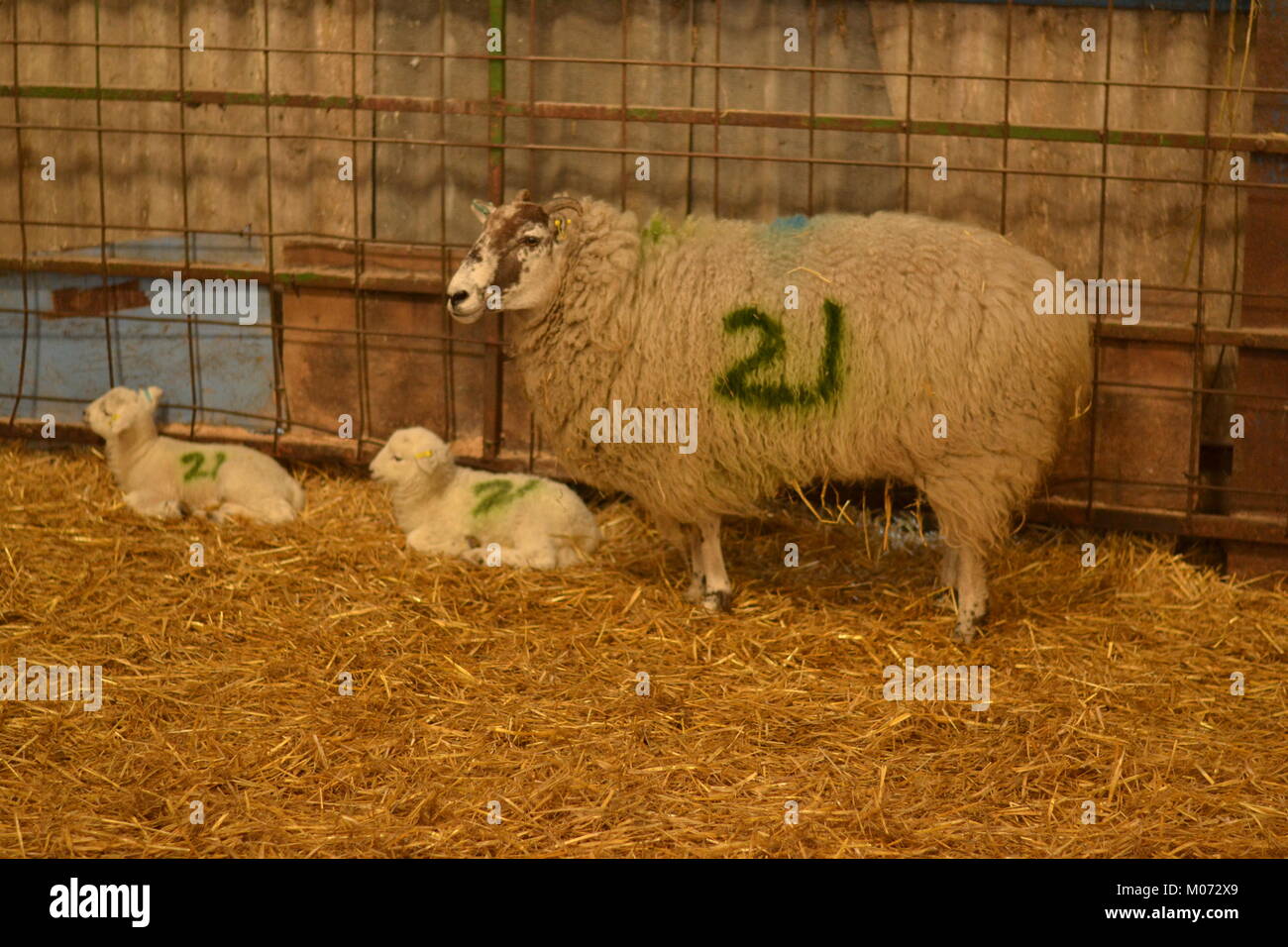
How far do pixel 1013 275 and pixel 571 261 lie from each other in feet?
5.34

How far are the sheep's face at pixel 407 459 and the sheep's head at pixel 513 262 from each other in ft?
3.08

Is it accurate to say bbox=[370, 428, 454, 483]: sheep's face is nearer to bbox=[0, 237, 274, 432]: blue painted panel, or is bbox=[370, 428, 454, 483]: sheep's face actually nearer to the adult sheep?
the adult sheep

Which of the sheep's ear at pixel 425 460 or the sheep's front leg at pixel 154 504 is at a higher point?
the sheep's ear at pixel 425 460

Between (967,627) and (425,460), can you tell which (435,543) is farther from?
(967,627)

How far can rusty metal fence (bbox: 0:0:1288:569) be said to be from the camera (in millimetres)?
6113

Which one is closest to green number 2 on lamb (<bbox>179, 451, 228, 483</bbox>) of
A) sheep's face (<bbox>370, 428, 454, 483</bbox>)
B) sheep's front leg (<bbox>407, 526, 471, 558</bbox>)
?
sheep's face (<bbox>370, 428, 454, 483</bbox>)

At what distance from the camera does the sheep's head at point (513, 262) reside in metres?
5.54

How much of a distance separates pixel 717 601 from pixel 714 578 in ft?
0.31

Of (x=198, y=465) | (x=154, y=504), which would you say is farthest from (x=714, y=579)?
(x=154, y=504)

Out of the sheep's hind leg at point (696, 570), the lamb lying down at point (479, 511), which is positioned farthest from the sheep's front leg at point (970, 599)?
the lamb lying down at point (479, 511)

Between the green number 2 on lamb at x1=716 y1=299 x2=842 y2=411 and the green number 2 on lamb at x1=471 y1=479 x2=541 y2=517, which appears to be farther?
the green number 2 on lamb at x1=471 y1=479 x2=541 y2=517

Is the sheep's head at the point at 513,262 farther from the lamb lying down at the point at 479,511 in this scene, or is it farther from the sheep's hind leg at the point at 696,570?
the sheep's hind leg at the point at 696,570

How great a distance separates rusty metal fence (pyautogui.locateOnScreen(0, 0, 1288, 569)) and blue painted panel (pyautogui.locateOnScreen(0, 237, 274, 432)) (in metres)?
0.02

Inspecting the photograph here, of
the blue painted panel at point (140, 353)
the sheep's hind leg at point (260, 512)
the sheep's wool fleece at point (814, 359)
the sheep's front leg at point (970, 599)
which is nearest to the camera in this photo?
the sheep's wool fleece at point (814, 359)
